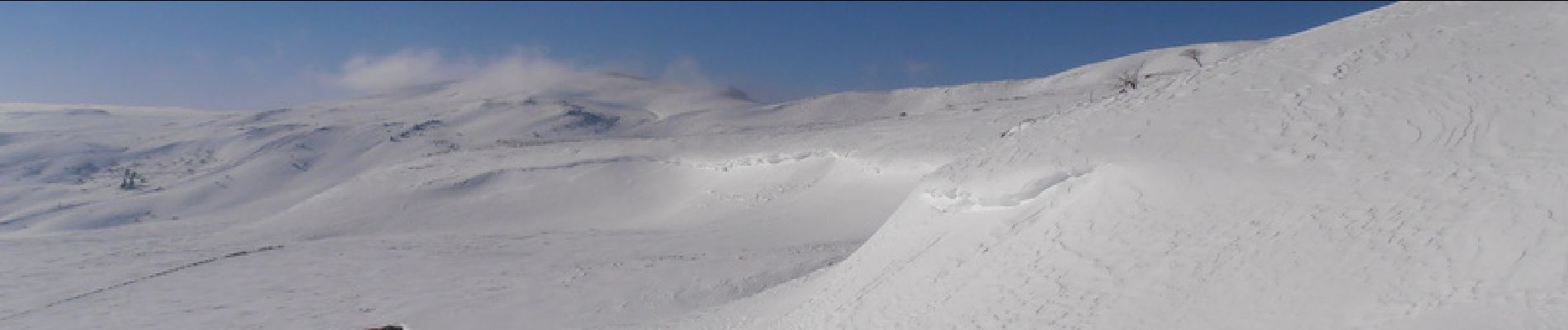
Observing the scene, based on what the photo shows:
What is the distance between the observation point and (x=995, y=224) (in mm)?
13031

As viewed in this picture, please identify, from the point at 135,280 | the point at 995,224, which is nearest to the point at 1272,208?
the point at 995,224

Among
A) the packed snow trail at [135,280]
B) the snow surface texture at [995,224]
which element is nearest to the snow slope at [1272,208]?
the snow surface texture at [995,224]

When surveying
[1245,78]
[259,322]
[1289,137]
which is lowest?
[259,322]

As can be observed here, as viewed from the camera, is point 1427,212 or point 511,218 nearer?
point 1427,212

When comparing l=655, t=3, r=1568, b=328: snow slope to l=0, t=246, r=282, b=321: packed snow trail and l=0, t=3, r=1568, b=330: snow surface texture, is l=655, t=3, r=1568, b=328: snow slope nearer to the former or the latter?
l=0, t=3, r=1568, b=330: snow surface texture

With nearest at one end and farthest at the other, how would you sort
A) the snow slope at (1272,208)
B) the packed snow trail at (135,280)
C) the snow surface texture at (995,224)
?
1. the snow slope at (1272,208)
2. the snow surface texture at (995,224)
3. the packed snow trail at (135,280)

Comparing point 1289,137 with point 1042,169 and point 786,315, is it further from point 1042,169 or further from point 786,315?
point 786,315

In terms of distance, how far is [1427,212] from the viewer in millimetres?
9742

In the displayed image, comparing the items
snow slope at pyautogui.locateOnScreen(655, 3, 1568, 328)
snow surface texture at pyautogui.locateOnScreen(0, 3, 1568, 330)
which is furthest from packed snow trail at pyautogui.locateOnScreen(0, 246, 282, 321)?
snow slope at pyautogui.locateOnScreen(655, 3, 1568, 328)

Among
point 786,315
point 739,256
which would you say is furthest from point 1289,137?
point 739,256

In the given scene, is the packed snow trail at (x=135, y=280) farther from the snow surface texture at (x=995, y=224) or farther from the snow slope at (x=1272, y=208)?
the snow slope at (x=1272, y=208)

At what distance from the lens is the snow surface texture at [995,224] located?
957 cm

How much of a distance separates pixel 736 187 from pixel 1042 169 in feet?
63.9

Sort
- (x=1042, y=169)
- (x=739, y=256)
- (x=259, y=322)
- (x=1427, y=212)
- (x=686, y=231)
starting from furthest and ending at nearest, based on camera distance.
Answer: (x=686, y=231), (x=739, y=256), (x=259, y=322), (x=1042, y=169), (x=1427, y=212)
